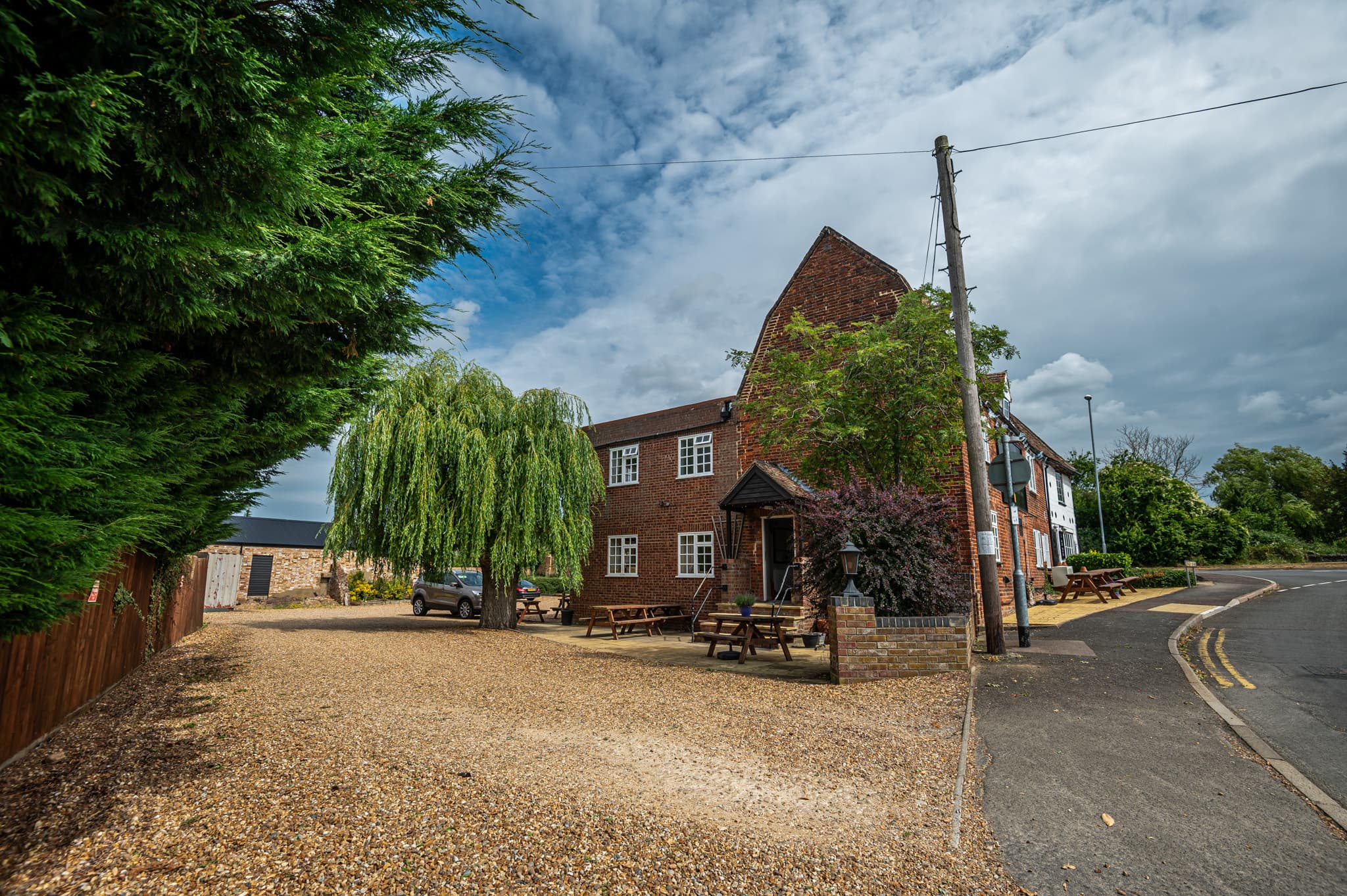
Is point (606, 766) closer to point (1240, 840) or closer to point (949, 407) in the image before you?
point (1240, 840)

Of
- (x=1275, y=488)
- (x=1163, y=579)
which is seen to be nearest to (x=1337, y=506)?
(x=1275, y=488)

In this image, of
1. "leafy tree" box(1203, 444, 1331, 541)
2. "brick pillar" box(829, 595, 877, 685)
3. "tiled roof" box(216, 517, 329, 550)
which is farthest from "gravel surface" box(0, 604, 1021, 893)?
"leafy tree" box(1203, 444, 1331, 541)

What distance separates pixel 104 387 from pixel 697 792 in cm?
415

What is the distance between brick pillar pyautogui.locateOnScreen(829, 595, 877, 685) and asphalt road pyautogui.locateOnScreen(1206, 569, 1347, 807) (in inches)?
145

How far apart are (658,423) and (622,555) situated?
4.14 meters

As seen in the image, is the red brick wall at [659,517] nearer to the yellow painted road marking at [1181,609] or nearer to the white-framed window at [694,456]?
the white-framed window at [694,456]

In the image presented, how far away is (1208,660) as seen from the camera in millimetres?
9289

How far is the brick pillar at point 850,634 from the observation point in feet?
28.3

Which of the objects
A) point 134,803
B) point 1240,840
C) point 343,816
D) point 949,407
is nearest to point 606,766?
point 343,816

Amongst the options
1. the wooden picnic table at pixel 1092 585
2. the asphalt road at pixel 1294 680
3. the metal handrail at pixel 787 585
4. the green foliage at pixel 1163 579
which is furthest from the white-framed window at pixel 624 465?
the green foliage at pixel 1163 579

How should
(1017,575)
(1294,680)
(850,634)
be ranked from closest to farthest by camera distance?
(1294,680)
(850,634)
(1017,575)

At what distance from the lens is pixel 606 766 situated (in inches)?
199

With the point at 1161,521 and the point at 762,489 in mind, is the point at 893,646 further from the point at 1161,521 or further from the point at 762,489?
the point at 1161,521

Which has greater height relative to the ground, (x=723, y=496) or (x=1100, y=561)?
(x=723, y=496)
